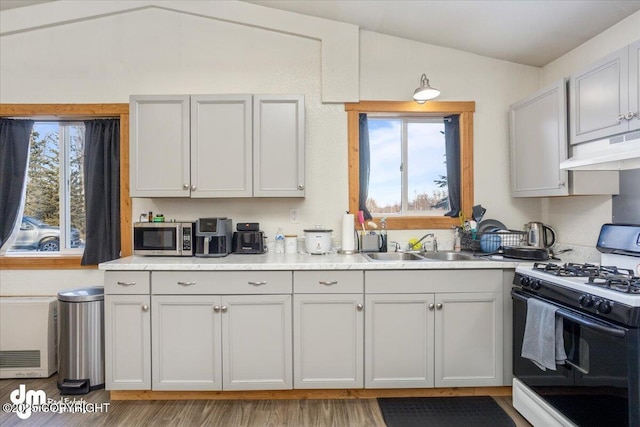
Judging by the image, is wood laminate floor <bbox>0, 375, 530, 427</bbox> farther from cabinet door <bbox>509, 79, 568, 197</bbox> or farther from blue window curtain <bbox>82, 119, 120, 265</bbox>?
cabinet door <bbox>509, 79, 568, 197</bbox>

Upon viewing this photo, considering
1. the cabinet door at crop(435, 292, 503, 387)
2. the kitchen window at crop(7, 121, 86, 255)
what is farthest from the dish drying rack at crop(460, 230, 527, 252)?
the kitchen window at crop(7, 121, 86, 255)

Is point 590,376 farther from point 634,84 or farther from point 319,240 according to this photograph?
point 319,240

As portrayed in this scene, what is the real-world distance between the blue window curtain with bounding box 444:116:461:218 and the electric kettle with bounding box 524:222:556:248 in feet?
1.86

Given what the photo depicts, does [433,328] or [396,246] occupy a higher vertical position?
[396,246]

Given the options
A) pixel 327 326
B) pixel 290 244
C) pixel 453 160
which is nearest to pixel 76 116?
pixel 290 244

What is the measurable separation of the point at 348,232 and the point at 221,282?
103 cm

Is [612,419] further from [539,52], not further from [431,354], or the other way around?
[539,52]

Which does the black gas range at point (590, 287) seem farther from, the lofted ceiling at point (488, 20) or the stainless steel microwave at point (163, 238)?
the stainless steel microwave at point (163, 238)

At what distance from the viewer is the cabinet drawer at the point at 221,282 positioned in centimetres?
224

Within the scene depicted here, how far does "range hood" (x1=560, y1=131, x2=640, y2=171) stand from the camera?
1715 millimetres

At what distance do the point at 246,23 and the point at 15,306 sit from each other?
114 inches

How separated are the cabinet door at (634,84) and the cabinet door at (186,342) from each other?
257cm

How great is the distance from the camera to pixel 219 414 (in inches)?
85.8

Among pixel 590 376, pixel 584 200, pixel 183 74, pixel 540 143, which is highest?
pixel 183 74
